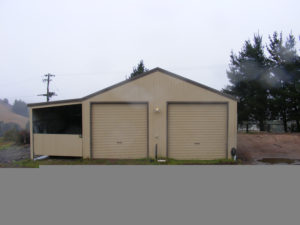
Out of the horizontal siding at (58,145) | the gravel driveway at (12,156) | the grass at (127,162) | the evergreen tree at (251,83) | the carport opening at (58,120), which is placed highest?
the evergreen tree at (251,83)

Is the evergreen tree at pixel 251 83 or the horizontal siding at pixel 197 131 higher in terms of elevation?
the evergreen tree at pixel 251 83

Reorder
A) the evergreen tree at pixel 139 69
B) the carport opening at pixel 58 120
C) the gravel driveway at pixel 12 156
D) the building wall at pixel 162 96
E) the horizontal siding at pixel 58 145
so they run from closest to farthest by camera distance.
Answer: the building wall at pixel 162 96
the horizontal siding at pixel 58 145
the gravel driveway at pixel 12 156
the carport opening at pixel 58 120
the evergreen tree at pixel 139 69

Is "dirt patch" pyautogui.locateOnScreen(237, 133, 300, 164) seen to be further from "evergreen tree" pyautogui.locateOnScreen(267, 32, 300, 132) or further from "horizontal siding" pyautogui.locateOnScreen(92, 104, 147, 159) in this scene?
"evergreen tree" pyautogui.locateOnScreen(267, 32, 300, 132)

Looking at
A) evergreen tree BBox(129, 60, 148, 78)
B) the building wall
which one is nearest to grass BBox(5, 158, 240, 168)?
the building wall

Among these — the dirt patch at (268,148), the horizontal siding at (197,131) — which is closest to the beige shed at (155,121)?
the horizontal siding at (197,131)

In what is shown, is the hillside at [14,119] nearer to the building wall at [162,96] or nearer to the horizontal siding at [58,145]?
the horizontal siding at [58,145]

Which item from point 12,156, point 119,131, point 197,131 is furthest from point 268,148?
point 12,156

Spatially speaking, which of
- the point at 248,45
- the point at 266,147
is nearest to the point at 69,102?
the point at 266,147

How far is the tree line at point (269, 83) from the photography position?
21.8m

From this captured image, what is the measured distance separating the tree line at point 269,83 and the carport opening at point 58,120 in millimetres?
16757

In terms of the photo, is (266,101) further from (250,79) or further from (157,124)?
(157,124)

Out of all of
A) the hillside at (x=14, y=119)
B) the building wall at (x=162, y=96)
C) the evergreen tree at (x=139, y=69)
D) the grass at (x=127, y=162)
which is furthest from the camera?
the hillside at (x=14, y=119)

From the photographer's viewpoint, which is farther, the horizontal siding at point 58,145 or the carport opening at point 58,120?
the carport opening at point 58,120

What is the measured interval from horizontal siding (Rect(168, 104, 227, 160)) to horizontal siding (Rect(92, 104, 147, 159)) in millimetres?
1320
